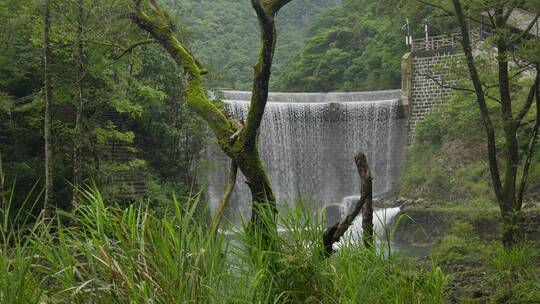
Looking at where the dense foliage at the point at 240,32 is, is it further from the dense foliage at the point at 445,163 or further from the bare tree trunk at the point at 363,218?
the bare tree trunk at the point at 363,218

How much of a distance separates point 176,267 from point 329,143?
55.0 ft

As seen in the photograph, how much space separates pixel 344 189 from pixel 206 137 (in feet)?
20.6

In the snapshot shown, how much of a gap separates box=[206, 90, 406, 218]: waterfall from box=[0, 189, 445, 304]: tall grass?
14.9 metres

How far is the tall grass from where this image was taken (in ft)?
5.56

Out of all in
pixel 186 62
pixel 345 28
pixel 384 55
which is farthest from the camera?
pixel 345 28

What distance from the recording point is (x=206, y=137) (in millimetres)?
13891

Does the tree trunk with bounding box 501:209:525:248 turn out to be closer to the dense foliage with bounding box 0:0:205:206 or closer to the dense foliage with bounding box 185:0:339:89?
the dense foliage with bounding box 0:0:205:206

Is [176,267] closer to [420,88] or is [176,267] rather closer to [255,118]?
[255,118]

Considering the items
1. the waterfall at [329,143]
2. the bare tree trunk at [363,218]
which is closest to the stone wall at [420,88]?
the waterfall at [329,143]

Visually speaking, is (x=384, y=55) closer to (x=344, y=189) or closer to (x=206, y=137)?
(x=344, y=189)

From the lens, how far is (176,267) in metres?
1.79

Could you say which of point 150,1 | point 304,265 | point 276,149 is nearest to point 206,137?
point 276,149

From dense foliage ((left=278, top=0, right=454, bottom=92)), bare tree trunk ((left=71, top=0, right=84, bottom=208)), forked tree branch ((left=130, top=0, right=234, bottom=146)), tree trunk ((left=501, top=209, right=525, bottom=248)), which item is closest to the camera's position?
forked tree branch ((left=130, top=0, right=234, bottom=146))

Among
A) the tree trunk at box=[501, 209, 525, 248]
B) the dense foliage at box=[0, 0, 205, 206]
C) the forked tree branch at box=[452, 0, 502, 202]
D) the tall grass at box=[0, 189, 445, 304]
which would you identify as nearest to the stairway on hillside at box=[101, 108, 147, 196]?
the dense foliage at box=[0, 0, 205, 206]
